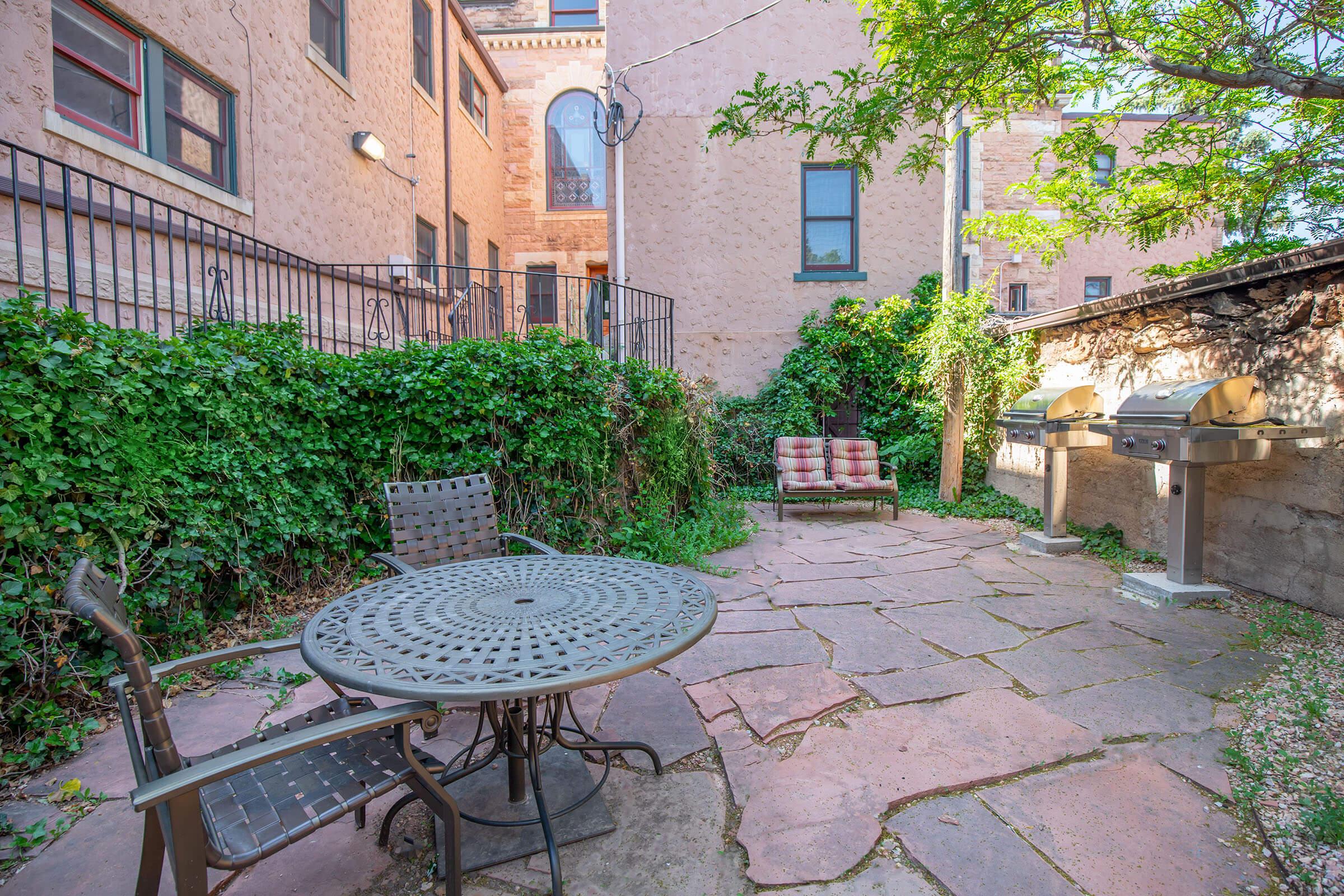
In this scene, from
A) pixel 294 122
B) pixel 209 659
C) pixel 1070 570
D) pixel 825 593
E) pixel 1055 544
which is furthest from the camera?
pixel 294 122

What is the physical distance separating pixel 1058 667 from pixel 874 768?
1.37 metres

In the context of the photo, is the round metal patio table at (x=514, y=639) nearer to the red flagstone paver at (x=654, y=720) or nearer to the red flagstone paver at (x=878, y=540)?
the red flagstone paver at (x=654, y=720)

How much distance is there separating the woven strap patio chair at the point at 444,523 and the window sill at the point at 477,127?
972cm

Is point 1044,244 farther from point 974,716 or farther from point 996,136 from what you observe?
point 996,136

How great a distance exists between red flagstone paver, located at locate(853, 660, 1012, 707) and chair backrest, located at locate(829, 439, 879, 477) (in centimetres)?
427

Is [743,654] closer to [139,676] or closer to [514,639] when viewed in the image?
Answer: [514,639]

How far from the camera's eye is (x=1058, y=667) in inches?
115

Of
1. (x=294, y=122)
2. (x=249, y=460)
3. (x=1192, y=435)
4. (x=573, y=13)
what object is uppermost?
(x=573, y=13)

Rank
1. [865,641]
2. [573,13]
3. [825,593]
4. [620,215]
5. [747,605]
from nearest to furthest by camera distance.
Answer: [865,641] → [747,605] → [825,593] → [620,215] → [573,13]

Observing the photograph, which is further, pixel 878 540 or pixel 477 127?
pixel 477 127

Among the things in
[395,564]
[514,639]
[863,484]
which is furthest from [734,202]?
[514,639]

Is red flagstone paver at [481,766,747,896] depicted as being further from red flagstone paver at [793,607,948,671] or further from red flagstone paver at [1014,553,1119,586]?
red flagstone paver at [1014,553,1119,586]

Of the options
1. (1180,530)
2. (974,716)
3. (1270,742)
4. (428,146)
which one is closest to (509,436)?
(974,716)

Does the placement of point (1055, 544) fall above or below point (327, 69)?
below
